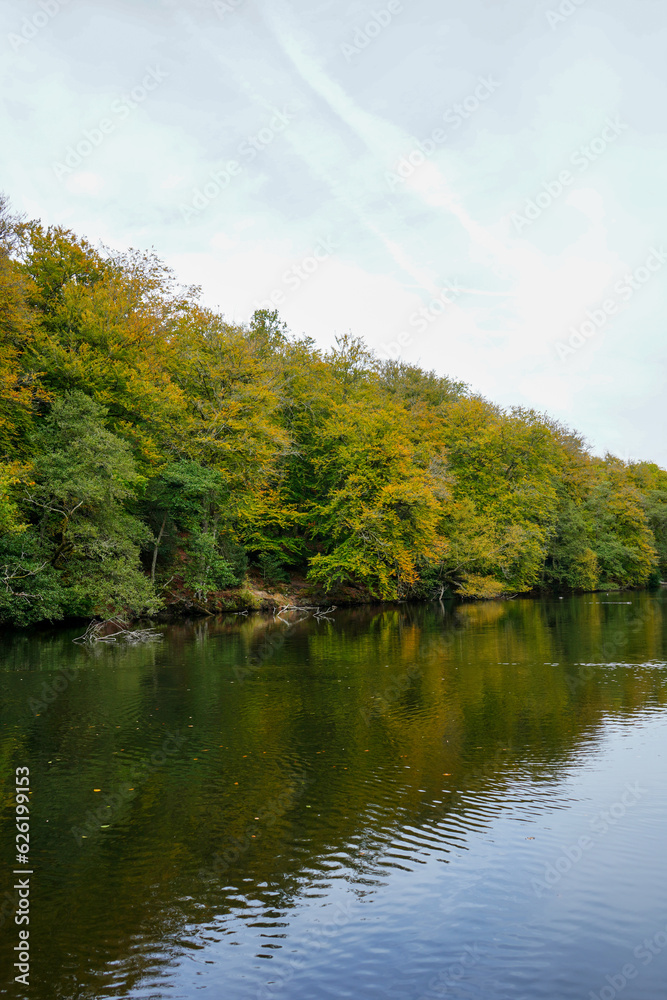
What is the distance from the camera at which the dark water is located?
5.98 metres

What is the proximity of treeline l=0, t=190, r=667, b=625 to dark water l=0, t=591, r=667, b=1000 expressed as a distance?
458 inches

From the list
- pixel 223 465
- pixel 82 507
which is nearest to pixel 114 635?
pixel 82 507

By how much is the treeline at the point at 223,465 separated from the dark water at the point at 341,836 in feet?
38.1

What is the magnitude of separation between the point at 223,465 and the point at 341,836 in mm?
32973

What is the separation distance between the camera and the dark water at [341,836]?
598 cm

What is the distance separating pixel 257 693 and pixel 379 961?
11.3 m

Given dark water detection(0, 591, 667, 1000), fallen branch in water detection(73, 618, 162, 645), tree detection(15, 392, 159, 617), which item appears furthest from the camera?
fallen branch in water detection(73, 618, 162, 645)

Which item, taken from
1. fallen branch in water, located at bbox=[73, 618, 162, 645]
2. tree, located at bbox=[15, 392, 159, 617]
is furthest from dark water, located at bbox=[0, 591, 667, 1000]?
tree, located at bbox=[15, 392, 159, 617]

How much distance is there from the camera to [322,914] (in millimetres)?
6828

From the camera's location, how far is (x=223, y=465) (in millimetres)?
40344

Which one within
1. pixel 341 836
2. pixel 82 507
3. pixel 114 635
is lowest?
pixel 341 836

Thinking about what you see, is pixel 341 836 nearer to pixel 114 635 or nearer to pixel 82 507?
pixel 114 635

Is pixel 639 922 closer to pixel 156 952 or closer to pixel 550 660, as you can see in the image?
pixel 156 952

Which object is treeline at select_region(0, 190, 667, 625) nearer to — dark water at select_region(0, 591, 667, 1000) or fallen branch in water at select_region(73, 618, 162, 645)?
fallen branch in water at select_region(73, 618, 162, 645)
